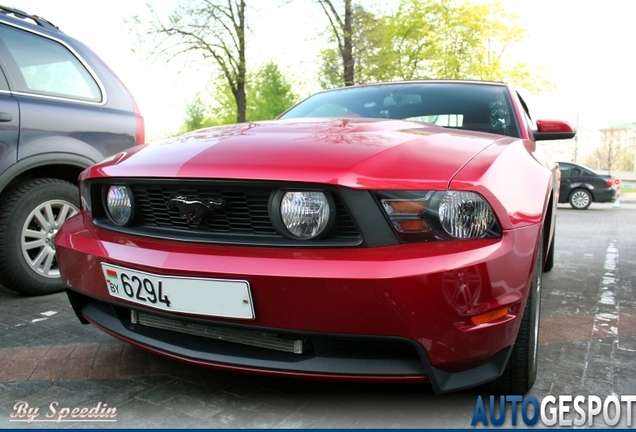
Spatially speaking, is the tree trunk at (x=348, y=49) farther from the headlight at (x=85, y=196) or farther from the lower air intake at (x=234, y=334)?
the lower air intake at (x=234, y=334)

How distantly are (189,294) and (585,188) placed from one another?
17846mm

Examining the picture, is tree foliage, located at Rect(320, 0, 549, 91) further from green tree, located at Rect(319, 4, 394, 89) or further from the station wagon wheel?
the station wagon wheel

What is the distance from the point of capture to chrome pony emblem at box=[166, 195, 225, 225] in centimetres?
186

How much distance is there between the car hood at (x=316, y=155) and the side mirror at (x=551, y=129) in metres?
1.27

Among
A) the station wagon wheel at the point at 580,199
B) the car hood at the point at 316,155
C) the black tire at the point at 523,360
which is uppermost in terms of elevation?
the car hood at the point at 316,155

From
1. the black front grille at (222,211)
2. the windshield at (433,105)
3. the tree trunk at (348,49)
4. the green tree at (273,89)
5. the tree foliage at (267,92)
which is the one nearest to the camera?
the black front grille at (222,211)

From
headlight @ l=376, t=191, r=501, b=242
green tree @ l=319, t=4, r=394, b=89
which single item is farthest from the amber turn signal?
green tree @ l=319, t=4, r=394, b=89

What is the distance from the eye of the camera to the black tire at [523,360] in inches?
74.6

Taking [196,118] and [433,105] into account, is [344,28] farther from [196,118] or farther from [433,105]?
[196,118]

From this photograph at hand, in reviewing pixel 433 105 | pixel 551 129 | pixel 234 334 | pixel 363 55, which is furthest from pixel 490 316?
pixel 363 55

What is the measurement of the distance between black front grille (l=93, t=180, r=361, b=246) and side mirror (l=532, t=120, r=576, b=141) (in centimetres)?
222

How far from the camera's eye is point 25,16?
3748 mm

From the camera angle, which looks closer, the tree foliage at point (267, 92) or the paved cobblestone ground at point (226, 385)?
the paved cobblestone ground at point (226, 385)

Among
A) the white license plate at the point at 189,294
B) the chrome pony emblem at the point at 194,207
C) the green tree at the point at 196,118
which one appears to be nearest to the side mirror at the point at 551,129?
the chrome pony emblem at the point at 194,207
